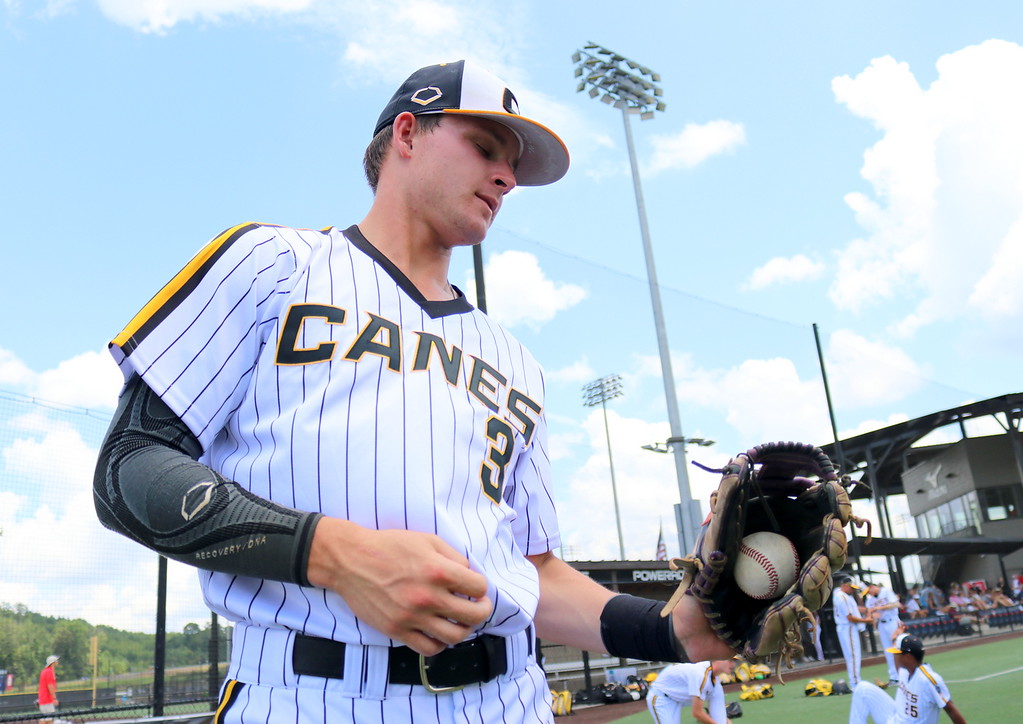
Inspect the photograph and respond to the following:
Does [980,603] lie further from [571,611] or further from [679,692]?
[571,611]

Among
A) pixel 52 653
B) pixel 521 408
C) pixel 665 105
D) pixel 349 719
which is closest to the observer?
pixel 349 719

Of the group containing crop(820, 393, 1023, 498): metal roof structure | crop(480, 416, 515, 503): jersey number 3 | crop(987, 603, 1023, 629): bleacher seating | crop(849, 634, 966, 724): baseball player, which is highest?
crop(820, 393, 1023, 498): metal roof structure

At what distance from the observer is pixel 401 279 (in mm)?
1481

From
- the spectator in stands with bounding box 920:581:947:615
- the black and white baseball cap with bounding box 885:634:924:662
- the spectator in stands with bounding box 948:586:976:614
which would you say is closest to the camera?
the black and white baseball cap with bounding box 885:634:924:662

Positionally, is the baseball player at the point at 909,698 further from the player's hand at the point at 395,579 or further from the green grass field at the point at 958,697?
the player's hand at the point at 395,579

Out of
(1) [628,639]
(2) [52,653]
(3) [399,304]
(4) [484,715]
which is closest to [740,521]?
(1) [628,639]

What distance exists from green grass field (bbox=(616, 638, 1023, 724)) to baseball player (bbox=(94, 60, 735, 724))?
8152 millimetres

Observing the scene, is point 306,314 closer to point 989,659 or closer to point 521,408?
point 521,408

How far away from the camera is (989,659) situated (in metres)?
14.0

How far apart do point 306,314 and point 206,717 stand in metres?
3.78

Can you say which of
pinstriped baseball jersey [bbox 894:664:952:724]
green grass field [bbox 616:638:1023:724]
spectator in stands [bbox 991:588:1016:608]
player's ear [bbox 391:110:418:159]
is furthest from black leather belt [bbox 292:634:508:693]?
spectator in stands [bbox 991:588:1016:608]

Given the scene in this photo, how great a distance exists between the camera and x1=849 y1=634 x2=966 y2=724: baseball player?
20.6 feet

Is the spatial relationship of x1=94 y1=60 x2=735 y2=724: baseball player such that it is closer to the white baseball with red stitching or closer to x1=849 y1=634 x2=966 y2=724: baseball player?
the white baseball with red stitching

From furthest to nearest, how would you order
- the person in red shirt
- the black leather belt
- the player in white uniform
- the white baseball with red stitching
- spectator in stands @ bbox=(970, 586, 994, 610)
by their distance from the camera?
1. spectator in stands @ bbox=(970, 586, 994, 610)
2. the player in white uniform
3. the person in red shirt
4. the white baseball with red stitching
5. the black leather belt
